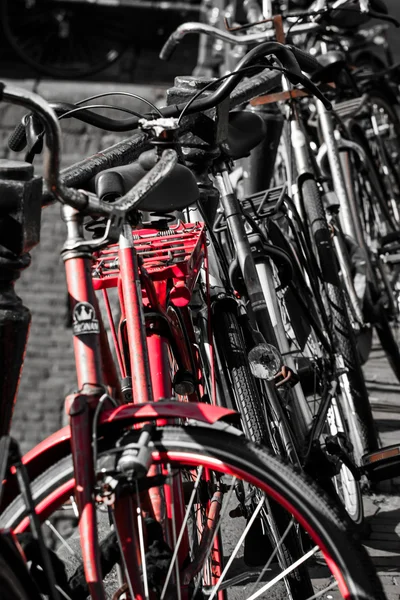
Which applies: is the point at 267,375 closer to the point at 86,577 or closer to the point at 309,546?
the point at 309,546

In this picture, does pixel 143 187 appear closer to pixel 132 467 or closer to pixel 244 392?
pixel 132 467

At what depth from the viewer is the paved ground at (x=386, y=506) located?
94.3 inches

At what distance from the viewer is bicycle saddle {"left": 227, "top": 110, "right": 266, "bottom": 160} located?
234 cm

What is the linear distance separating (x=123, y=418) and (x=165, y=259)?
66 centimetres

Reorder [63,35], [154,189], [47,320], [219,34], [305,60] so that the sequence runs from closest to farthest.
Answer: [154,189]
[305,60]
[219,34]
[47,320]
[63,35]

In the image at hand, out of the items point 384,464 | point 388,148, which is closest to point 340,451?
point 384,464

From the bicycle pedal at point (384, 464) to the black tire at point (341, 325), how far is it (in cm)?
40

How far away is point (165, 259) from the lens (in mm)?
1984

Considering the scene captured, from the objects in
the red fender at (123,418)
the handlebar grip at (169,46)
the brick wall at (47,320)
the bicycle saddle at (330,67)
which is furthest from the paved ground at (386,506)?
the brick wall at (47,320)

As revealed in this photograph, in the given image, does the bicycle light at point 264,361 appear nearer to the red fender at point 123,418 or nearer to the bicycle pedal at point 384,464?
the bicycle pedal at point 384,464

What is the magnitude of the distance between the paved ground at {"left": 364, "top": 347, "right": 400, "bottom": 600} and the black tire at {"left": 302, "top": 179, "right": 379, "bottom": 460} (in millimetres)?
187

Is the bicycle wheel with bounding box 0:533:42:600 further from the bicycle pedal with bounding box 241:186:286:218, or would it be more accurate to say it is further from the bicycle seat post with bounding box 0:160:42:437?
the bicycle pedal with bounding box 241:186:286:218

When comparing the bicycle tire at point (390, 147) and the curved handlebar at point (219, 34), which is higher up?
the bicycle tire at point (390, 147)

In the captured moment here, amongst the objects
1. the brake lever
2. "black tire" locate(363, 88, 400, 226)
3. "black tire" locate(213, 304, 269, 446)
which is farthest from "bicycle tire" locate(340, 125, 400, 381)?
"black tire" locate(213, 304, 269, 446)
